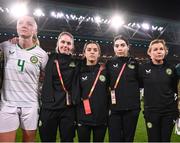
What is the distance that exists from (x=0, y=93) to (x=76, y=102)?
3.04 feet

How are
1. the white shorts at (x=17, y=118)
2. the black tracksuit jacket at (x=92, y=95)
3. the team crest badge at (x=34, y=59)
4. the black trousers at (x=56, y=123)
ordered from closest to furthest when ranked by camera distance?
the white shorts at (x=17, y=118) < the team crest badge at (x=34, y=59) < the black trousers at (x=56, y=123) < the black tracksuit jacket at (x=92, y=95)

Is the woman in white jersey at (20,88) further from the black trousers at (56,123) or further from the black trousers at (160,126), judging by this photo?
the black trousers at (160,126)

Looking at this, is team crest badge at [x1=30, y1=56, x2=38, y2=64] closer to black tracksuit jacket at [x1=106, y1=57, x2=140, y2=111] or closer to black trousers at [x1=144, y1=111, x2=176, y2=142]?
black tracksuit jacket at [x1=106, y1=57, x2=140, y2=111]

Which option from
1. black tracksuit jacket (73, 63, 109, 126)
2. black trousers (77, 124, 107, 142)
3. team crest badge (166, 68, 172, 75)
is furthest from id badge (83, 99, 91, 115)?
team crest badge (166, 68, 172, 75)

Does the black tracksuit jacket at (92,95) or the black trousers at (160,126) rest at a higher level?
the black tracksuit jacket at (92,95)

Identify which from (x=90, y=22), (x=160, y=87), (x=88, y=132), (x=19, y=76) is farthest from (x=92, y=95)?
(x=90, y=22)

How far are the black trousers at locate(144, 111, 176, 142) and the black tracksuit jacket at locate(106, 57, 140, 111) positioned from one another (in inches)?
9.4

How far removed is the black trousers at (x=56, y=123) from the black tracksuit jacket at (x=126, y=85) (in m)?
0.58

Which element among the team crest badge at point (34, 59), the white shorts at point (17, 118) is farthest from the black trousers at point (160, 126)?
the team crest badge at point (34, 59)

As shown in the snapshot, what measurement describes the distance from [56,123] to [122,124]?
0.85 m

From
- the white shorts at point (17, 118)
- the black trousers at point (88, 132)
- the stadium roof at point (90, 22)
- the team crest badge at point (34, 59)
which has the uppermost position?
the stadium roof at point (90, 22)

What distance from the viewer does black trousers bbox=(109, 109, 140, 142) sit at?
3.87 m

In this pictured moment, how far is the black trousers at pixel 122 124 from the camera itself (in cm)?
387

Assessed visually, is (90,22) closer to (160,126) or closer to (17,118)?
(160,126)
